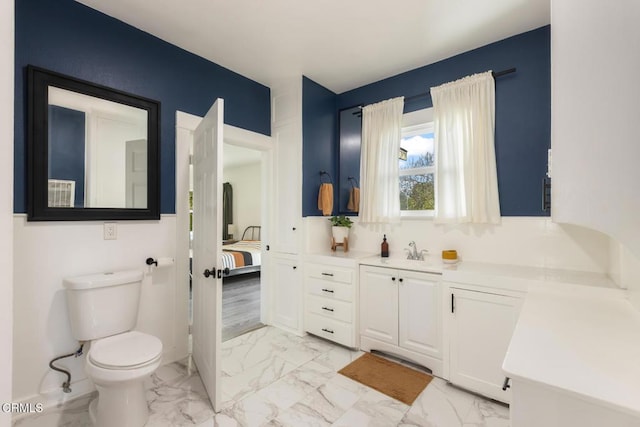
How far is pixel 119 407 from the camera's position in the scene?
1.65 metres

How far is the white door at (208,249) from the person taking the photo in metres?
1.87

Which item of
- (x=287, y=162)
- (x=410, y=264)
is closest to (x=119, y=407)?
(x=410, y=264)

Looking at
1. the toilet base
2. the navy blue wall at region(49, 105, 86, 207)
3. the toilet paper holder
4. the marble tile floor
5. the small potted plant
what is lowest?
the marble tile floor

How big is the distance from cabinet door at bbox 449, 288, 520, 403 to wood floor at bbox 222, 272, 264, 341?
212 cm

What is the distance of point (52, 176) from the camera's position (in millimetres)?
1912

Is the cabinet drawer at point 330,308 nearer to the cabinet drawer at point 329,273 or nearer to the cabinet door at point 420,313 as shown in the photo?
the cabinet drawer at point 329,273

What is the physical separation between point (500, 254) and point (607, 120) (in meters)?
2.00

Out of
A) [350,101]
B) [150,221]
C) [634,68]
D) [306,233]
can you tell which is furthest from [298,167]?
[634,68]

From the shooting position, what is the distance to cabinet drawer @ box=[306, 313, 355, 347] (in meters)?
2.74

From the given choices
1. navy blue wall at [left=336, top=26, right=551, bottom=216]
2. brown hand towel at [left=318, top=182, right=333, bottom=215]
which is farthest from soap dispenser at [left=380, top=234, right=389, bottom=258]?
navy blue wall at [left=336, top=26, right=551, bottom=216]

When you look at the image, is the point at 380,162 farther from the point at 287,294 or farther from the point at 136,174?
the point at 136,174

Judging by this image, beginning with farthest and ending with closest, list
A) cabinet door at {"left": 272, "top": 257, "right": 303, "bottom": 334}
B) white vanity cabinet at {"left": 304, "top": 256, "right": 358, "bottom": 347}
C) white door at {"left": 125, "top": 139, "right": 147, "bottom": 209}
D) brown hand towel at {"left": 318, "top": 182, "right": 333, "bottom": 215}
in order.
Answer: brown hand towel at {"left": 318, "top": 182, "right": 333, "bottom": 215} < cabinet door at {"left": 272, "top": 257, "right": 303, "bottom": 334} < white vanity cabinet at {"left": 304, "top": 256, "right": 358, "bottom": 347} < white door at {"left": 125, "top": 139, "right": 147, "bottom": 209}

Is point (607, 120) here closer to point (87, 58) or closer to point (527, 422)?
point (527, 422)

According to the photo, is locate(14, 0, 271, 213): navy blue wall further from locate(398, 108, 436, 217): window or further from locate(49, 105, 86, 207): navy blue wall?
locate(398, 108, 436, 217): window
